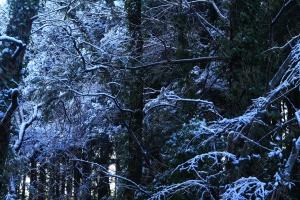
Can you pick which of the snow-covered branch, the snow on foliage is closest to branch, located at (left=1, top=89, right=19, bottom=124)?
the snow-covered branch

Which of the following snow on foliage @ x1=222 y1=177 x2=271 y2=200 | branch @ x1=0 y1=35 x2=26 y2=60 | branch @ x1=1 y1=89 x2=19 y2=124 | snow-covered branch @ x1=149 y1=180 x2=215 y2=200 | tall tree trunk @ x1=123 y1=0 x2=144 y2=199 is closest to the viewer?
snow on foliage @ x1=222 y1=177 x2=271 y2=200

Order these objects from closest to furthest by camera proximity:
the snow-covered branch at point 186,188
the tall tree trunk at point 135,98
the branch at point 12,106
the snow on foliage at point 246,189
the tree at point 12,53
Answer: the snow on foliage at point 246,189 < the snow-covered branch at point 186,188 < the branch at point 12,106 < the tree at point 12,53 < the tall tree trunk at point 135,98

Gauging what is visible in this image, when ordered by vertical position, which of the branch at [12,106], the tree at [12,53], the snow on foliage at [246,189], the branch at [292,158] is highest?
the tree at [12,53]

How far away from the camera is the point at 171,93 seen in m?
8.84

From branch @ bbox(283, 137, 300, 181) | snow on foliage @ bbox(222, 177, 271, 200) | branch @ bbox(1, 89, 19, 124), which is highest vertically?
branch @ bbox(1, 89, 19, 124)

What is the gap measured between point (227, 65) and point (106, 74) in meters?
2.71

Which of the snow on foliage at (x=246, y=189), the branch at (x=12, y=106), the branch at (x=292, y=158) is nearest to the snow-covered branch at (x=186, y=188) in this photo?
the snow on foliage at (x=246, y=189)

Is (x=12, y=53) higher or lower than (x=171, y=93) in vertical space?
higher

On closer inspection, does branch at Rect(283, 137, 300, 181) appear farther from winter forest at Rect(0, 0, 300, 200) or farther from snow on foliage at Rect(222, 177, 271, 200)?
snow on foliage at Rect(222, 177, 271, 200)

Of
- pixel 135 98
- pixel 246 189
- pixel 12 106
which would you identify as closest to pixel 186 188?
pixel 246 189

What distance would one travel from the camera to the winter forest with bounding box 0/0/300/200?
19.4 feet

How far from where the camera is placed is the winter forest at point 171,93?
5898 mm

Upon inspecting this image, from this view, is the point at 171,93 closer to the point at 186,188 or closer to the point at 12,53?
the point at 186,188

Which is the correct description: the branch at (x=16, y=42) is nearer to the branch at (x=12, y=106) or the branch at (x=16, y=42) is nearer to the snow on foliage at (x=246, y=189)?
the branch at (x=12, y=106)
